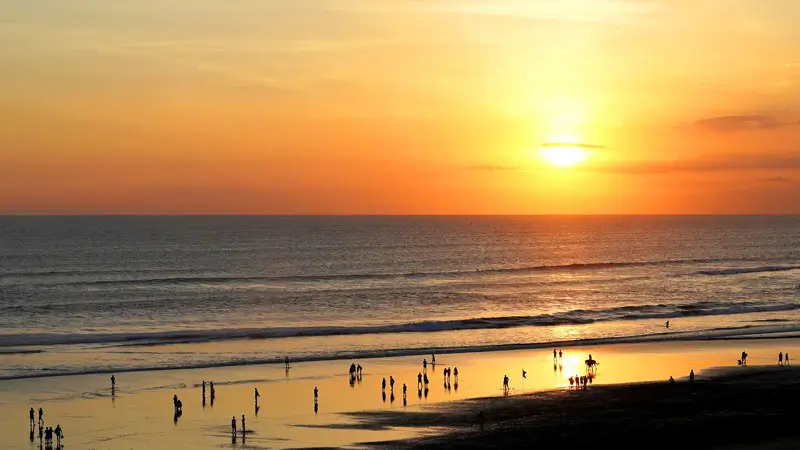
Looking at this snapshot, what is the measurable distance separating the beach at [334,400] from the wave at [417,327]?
574 inches

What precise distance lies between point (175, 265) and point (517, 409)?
118m

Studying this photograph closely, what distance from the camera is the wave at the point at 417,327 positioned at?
232 feet

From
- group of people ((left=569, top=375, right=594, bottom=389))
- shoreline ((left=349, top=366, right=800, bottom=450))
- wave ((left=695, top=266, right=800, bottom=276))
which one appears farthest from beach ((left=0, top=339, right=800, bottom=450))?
wave ((left=695, top=266, right=800, bottom=276))

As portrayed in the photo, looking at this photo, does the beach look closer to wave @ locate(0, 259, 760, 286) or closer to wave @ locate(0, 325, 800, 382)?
wave @ locate(0, 325, 800, 382)

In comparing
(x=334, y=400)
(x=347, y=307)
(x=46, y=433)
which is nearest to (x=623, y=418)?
(x=334, y=400)

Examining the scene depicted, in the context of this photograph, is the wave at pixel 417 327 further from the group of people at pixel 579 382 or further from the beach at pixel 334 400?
the group of people at pixel 579 382

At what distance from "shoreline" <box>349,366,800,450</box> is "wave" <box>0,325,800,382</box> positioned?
46.4 feet

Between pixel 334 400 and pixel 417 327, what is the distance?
3200 centimetres

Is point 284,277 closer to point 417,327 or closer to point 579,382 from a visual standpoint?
point 417,327

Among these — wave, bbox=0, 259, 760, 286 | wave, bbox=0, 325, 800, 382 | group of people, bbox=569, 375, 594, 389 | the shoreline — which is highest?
wave, bbox=0, 259, 760, 286

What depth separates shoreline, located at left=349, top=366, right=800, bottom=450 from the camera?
3853cm

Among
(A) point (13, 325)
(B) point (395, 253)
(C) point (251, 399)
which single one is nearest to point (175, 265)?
(B) point (395, 253)

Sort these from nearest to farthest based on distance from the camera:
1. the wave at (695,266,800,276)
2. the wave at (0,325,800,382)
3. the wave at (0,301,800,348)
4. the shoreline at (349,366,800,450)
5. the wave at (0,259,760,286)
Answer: the shoreline at (349,366,800,450)
the wave at (0,325,800,382)
the wave at (0,301,800,348)
the wave at (0,259,760,286)
the wave at (695,266,800,276)

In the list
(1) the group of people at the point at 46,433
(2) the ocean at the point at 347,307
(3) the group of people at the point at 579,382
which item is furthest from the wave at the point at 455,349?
(1) the group of people at the point at 46,433
